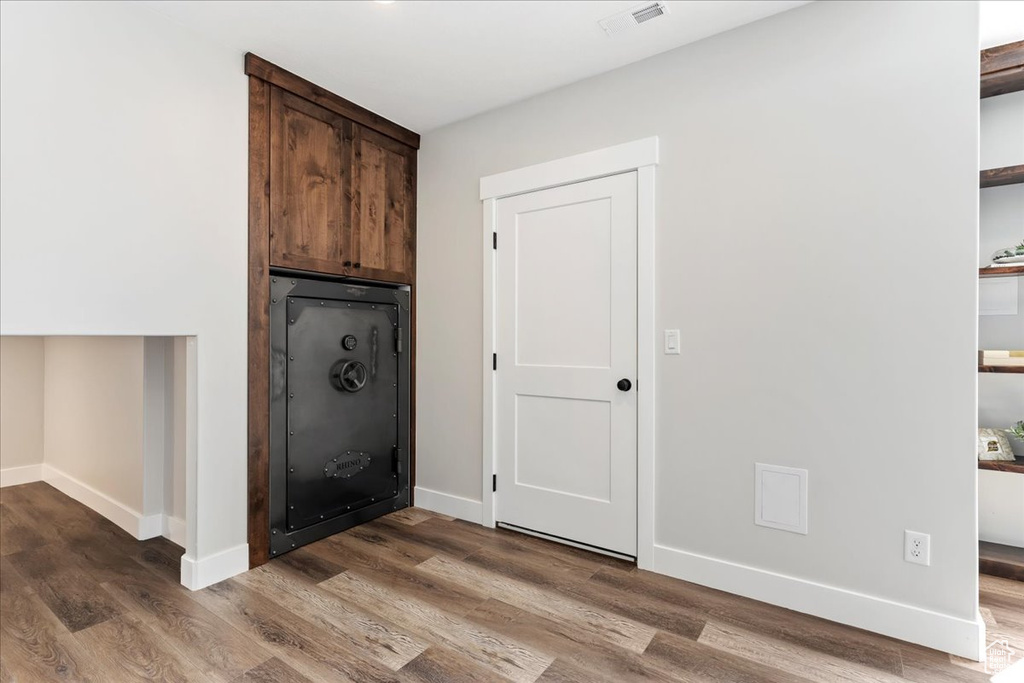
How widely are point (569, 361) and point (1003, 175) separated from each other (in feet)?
7.05

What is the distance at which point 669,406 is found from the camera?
2.48 meters

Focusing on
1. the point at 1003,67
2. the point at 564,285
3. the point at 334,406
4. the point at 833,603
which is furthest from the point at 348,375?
the point at 1003,67

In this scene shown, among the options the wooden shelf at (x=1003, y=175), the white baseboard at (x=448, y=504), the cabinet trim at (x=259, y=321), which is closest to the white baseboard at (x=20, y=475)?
the cabinet trim at (x=259, y=321)

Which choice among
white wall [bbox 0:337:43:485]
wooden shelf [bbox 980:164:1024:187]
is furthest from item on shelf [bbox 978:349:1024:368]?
white wall [bbox 0:337:43:485]

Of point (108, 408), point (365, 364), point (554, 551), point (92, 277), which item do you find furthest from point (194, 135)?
point (554, 551)

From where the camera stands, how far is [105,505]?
3.17 meters

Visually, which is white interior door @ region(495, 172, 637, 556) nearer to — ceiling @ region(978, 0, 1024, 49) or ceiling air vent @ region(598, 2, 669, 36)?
ceiling air vent @ region(598, 2, 669, 36)

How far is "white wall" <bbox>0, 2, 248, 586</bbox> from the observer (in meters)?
1.84

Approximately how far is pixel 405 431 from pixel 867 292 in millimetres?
2695

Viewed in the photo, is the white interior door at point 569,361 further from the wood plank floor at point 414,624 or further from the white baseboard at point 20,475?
the white baseboard at point 20,475

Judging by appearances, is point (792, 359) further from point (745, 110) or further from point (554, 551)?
point (554, 551)

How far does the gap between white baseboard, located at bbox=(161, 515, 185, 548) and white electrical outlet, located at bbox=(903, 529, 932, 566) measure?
3.40 meters

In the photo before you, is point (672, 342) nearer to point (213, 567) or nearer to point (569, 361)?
point (569, 361)

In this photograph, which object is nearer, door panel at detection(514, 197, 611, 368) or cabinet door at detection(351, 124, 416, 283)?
door panel at detection(514, 197, 611, 368)
